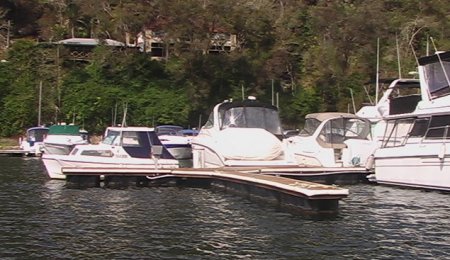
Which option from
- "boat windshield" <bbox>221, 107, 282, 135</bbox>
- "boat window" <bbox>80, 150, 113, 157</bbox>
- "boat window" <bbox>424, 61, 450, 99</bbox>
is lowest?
"boat window" <bbox>80, 150, 113, 157</bbox>

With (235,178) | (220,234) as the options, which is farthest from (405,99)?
(220,234)

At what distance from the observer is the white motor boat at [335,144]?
104ft

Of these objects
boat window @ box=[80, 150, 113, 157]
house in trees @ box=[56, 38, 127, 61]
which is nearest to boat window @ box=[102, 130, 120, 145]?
boat window @ box=[80, 150, 113, 157]

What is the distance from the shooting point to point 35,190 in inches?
1071

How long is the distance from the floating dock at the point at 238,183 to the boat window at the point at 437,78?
720 cm

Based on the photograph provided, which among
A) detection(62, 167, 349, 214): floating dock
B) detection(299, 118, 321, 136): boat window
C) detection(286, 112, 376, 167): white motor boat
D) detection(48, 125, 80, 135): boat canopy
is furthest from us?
detection(48, 125, 80, 135): boat canopy

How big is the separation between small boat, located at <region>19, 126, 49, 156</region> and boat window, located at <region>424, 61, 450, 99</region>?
101ft

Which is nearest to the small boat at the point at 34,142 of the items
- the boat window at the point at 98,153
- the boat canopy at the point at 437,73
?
the boat window at the point at 98,153

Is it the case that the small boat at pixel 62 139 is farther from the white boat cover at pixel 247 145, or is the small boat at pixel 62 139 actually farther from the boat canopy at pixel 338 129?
the boat canopy at pixel 338 129

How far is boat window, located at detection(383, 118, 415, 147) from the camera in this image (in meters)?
29.4

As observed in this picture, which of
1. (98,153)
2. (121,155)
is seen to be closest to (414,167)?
(121,155)

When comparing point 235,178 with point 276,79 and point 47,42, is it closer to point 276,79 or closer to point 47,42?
point 276,79

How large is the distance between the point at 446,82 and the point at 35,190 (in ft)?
53.3

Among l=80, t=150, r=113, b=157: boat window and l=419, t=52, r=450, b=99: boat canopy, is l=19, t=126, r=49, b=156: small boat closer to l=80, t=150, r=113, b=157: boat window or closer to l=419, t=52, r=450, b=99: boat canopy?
l=80, t=150, r=113, b=157: boat window
